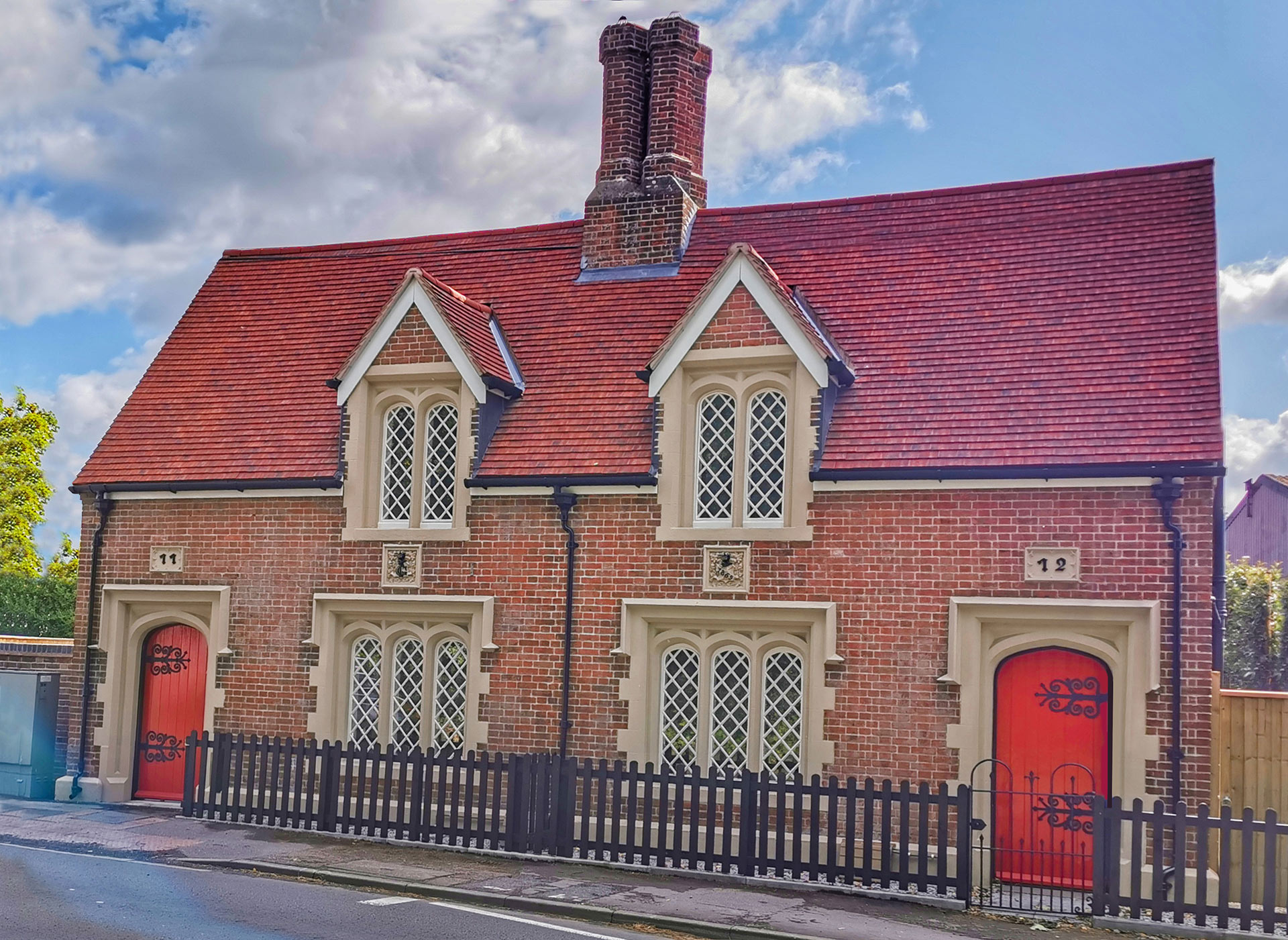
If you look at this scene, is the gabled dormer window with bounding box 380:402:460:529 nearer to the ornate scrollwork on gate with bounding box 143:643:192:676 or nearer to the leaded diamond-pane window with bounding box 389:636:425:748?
the leaded diamond-pane window with bounding box 389:636:425:748

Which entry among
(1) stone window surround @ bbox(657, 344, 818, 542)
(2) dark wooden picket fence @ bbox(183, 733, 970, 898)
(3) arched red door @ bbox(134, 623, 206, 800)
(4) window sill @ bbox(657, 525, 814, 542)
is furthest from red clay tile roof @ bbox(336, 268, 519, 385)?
(2) dark wooden picket fence @ bbox(183, 733, 970, 898)

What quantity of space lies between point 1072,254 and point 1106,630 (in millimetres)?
5001

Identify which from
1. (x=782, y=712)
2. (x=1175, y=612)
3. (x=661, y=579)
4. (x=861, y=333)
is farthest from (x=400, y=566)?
(x=1175, y=612)

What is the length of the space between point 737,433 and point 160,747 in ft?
31.3

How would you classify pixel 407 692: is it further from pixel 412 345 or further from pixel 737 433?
pixel 737 433

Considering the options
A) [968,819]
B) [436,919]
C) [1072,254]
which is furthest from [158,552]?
[1072,254]

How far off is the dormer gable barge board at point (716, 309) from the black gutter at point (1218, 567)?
4.67m

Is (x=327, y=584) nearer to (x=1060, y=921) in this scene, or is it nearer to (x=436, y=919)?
(x=436, y=919)

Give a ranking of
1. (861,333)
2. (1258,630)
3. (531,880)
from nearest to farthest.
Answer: (531,880) < (861,333) < (1258,630)

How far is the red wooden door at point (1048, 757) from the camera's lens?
13.4 meters

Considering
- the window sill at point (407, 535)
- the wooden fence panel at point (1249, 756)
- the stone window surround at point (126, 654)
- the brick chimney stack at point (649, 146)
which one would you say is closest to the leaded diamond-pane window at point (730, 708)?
the window sill at point (407, 535)

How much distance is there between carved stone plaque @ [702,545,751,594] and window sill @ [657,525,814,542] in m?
0.11

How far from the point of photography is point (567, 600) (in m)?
15.6

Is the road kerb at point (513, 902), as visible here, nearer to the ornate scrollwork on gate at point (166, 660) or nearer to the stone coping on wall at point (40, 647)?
the ornate scrollwork on gate at point (166, 660)
